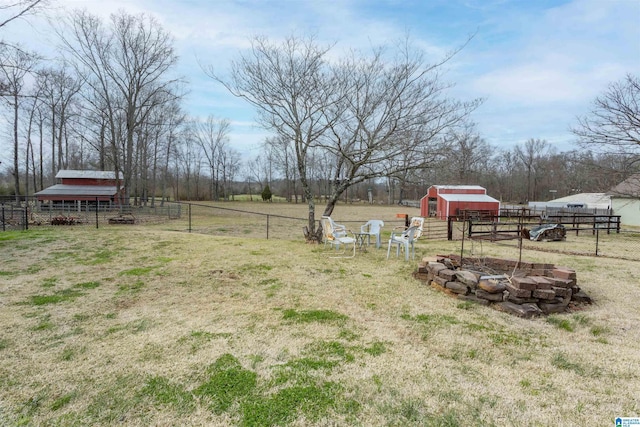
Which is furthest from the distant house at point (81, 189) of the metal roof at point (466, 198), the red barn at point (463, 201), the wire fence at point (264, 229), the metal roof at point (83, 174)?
the metal roof at point (466, 198)

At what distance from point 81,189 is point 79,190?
460 millimetres

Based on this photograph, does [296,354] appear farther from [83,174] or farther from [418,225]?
[83,174]

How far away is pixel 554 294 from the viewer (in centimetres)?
405

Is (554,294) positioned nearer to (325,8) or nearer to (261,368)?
(261,368)

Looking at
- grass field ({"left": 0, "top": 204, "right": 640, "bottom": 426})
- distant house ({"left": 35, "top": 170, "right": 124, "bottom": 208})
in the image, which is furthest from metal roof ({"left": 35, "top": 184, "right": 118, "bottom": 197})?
grass field ({"left": 0, "top": 204, "right": 640, "bottom": 426})

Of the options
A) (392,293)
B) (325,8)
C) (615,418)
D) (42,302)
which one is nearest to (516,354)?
(615,418)

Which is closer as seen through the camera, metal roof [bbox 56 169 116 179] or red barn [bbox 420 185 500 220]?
red barn [bbox 420 185 500 220]

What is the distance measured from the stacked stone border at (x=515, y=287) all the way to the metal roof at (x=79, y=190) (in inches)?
1100

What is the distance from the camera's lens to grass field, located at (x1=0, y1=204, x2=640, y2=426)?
2154 mm

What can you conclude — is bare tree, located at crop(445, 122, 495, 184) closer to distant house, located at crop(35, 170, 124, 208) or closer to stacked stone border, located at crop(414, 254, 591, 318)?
stacked stone border, located at crop(414, 254, 591, 318)

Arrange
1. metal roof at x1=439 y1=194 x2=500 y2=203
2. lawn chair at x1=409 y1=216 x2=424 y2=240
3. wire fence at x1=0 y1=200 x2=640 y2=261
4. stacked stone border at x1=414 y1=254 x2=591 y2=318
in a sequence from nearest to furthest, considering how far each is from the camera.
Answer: stacked stone border at x1=414 y1=254 x2=591 y2=318 < lawn chair at x1=409 y1=216 x2=424 y2=240 < wire fence at x1=0 y1=200 x2=640 y2=261 < metal roof at x1=439 y1=194 x2=500 y2=203

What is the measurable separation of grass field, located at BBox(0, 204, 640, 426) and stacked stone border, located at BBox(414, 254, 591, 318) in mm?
217

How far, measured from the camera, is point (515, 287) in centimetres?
416

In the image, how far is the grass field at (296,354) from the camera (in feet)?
7.07
